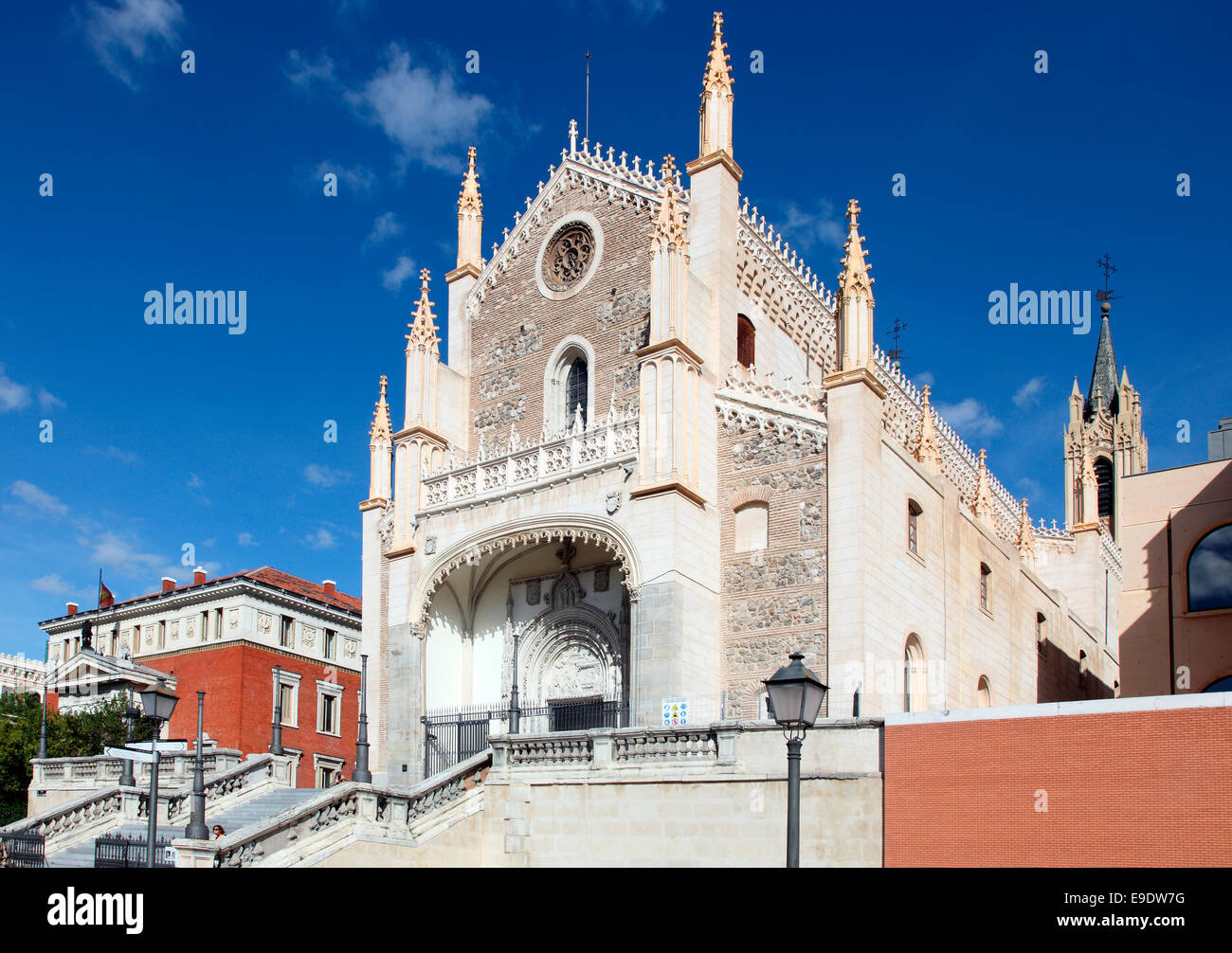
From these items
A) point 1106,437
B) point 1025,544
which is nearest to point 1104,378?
point 1106,437

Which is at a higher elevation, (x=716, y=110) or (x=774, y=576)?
(x=716, y=110)

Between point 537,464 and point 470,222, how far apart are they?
10.2 metres

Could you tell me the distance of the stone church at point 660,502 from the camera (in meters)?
25.5

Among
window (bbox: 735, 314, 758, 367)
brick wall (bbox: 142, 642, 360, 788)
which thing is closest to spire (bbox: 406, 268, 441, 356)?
window (bbox: 735, 314, 758, 367)

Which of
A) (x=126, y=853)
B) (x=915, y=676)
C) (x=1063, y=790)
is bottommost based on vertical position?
(x=126, y=853)

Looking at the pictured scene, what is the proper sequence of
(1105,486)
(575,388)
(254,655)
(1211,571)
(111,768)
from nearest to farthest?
1. (1211,571)
2. (111,768)
3. (575,388)
4. (254,655)
5. (1105,486)

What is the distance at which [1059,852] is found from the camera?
1591 centimetres

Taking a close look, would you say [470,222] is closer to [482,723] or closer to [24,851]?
[482,723]

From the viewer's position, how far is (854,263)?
2720cm

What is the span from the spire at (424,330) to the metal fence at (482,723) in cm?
964

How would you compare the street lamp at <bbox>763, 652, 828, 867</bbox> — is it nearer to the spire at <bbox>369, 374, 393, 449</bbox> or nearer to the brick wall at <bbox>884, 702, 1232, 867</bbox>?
the brick wall at <bbox>884, 702, 1232, 867</bbox>

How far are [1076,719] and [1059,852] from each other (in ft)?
5.54

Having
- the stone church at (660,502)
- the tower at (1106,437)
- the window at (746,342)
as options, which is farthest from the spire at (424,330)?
the tower at (1106,437)

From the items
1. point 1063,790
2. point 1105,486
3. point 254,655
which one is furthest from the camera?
point 1105,486
